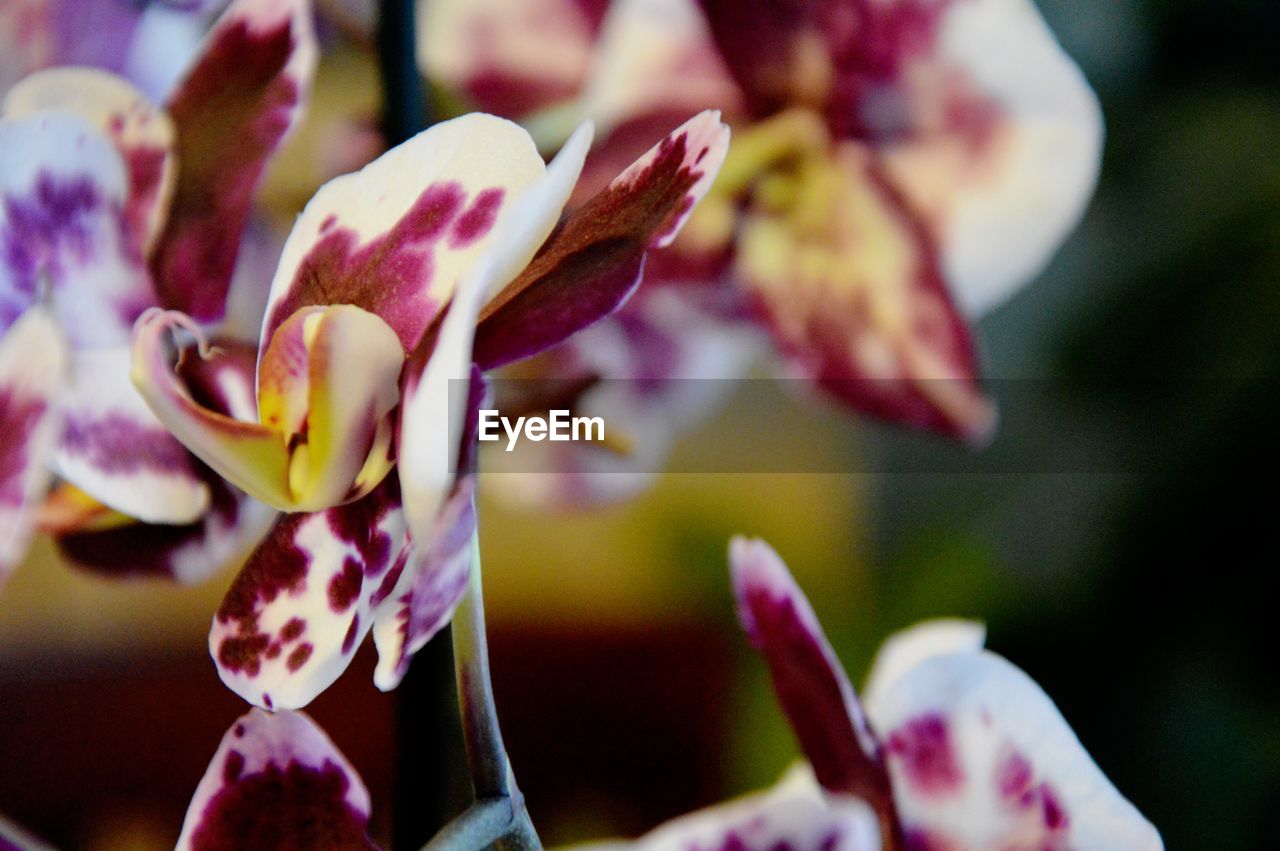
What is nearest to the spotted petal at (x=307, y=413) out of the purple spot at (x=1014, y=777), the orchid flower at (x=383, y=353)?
the orchid flower at (x=383, y=353)

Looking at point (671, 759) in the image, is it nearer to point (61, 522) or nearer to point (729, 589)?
point (729, 589)

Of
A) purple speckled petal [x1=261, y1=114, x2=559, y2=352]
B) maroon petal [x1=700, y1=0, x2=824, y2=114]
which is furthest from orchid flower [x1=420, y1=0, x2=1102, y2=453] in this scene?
purple speckled petal [x1=261, y1=114, x2=559, y2=352]

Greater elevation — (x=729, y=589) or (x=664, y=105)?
(x=664, y=105)

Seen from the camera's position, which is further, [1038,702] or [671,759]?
[671,759]

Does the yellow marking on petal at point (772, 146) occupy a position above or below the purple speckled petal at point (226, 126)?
below

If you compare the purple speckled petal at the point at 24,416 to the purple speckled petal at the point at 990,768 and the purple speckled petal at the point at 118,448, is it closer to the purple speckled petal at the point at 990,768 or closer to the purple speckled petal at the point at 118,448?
the purple speckled petal at the point at 118,448

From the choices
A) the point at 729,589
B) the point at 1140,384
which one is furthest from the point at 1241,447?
the point at 729,589
